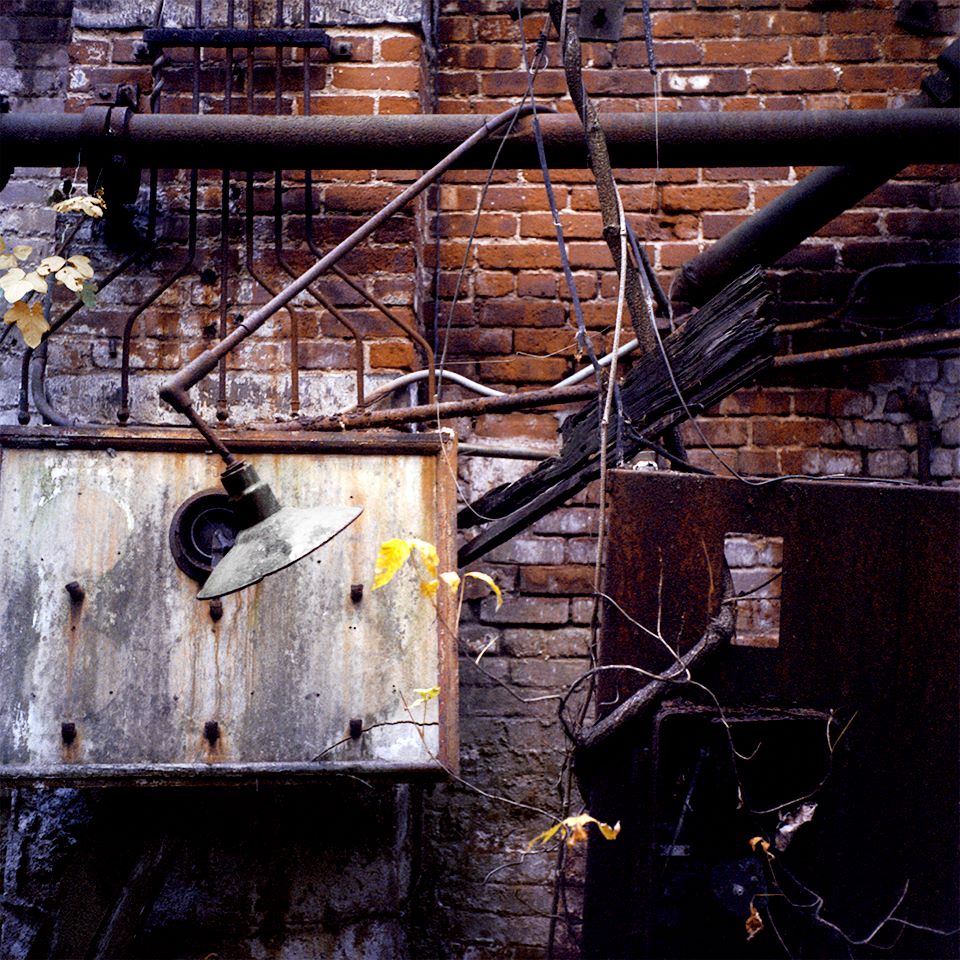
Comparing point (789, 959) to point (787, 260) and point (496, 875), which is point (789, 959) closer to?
point (496, 875)

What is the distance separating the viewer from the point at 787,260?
9.41 ft

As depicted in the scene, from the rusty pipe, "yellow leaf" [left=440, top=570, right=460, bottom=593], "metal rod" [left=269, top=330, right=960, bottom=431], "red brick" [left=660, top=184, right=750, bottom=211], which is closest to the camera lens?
the rusty pipe

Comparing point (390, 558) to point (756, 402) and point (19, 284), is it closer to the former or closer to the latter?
point (19, 284)

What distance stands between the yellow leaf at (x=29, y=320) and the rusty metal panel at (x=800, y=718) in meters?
1.45

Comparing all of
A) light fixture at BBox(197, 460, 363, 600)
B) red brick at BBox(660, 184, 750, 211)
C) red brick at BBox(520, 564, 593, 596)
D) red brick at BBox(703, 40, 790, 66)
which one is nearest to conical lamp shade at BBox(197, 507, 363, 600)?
light fixture at BBox(197, 460, 363, 600)

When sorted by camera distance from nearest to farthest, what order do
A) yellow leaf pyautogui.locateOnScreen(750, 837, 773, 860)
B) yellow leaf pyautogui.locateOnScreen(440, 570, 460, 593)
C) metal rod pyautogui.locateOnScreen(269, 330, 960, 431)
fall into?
yellow leaf pyautogui.locateOnScreen(750, 837, 773, 860) < yellow leaf pyautogui.locateOnScreen(440, 570, 460, 593) < metal rod pyautogui.locateOnScreen(269, 330, 960, 431)

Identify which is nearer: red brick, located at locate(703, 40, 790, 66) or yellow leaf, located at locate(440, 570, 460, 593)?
yellow leaf, located at locate(440, 570, 460, 593)

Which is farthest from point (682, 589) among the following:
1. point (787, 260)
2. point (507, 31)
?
point (507, 31)

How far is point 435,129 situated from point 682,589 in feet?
4.12

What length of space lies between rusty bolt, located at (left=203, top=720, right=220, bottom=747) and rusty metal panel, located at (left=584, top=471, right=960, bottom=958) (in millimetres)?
812

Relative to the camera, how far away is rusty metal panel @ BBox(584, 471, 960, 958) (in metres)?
1.93

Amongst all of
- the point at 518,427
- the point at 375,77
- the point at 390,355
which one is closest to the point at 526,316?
the point at 518,427

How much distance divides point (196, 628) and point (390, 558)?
0.47 metres

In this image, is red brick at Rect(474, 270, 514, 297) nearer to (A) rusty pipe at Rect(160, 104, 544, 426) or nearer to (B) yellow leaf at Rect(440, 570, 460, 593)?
(A) rusty pipe at Rect(160, 104, 544, 426)
